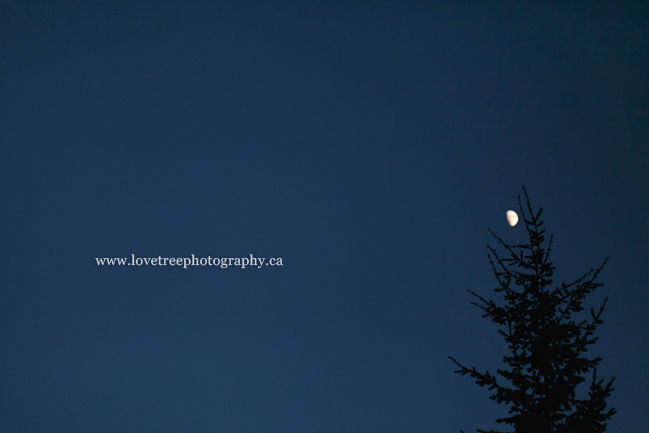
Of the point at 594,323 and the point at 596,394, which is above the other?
the point at 594,323

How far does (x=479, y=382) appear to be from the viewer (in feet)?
14.0

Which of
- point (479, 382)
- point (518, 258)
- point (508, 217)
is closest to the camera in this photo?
point (479, 382)

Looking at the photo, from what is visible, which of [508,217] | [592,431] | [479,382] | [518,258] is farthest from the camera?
[508,217]

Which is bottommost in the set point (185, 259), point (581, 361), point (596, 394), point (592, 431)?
point (592, 431)

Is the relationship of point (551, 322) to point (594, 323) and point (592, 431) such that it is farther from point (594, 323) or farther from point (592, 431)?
point (592, 431)

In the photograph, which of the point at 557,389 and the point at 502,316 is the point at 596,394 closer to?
the point at 557,389

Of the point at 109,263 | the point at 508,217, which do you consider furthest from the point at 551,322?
the point at 109,263

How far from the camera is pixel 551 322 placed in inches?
171

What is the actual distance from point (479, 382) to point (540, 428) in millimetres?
612

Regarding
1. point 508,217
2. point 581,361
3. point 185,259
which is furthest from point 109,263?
point 581,361

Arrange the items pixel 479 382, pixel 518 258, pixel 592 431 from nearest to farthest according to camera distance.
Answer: pixel 592 431, pixel 479 382, pixel 518 258

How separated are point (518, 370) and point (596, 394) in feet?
2.13

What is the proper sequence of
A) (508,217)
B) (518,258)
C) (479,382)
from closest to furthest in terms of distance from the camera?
(479,382)
(518,258)
(508,217)

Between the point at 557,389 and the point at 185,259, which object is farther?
the point at 185,259
